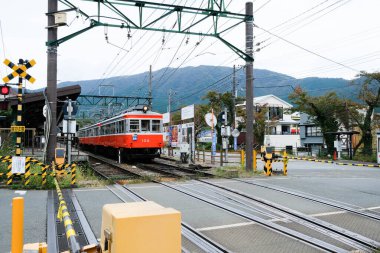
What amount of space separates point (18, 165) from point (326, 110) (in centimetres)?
2613

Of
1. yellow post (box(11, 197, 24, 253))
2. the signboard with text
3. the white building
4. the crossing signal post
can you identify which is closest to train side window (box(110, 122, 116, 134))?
the signboard with text

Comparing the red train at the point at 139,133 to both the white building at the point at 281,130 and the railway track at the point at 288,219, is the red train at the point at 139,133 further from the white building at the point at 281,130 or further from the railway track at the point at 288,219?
the white building at the point at 281,130

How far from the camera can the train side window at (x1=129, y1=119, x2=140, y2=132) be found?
19.1 m

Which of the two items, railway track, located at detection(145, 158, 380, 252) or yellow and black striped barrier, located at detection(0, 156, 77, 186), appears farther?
yellow and black striped barrier, located at detection(0, 156, 77, 186)

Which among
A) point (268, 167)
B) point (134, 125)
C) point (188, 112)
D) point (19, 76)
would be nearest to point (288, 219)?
point (268, 167)

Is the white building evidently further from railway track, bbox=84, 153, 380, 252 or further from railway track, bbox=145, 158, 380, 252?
railway track, bbox=145, 158, 380, 252

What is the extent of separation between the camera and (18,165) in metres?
10.3

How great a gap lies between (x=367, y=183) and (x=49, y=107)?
34.4 feet

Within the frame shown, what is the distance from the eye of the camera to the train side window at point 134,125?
1910cm

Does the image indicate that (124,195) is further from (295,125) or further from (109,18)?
(295,125)

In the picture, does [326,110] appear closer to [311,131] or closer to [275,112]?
[311,131]

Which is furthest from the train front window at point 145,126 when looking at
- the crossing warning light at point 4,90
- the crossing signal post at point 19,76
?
the crossing warning light at point 4,90

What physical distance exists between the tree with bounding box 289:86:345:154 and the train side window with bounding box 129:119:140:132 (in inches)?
672

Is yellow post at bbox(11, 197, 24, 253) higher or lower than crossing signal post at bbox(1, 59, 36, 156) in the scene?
lower
